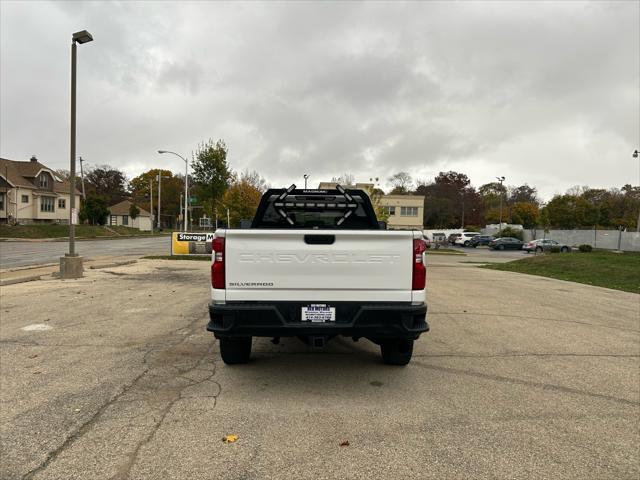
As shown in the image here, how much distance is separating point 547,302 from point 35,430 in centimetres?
1088

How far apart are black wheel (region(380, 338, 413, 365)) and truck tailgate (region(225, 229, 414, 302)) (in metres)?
1.08

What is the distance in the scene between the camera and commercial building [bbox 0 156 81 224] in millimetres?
50844

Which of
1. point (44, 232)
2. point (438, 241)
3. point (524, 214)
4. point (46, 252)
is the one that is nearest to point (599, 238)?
point (438, 241)

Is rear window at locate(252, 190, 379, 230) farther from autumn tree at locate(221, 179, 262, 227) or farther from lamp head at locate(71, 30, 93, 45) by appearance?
autumn tree at locate(221, 179, 262, 227)

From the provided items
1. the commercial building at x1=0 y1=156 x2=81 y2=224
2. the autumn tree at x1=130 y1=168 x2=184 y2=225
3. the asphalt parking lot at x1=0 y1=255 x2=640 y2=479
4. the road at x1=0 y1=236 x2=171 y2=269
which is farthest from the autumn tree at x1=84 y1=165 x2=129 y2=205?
the asphalt parking lot at x1=0 y1=255 x2=640 y2=479

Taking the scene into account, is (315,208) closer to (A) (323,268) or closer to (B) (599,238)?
(A) (323,268)

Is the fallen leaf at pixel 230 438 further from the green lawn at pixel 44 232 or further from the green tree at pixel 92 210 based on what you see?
the green tree at pixel 92 210

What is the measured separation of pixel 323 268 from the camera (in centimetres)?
439

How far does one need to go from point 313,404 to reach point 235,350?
1.35 meters

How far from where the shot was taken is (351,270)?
438cm

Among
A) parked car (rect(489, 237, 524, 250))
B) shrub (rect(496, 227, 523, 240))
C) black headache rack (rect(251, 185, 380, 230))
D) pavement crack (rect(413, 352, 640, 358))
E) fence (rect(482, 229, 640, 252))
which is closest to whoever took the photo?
pavement crack (rect(413, 352, 640, 358))

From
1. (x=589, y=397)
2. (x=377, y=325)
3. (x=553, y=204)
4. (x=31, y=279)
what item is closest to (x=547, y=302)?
(x=589, y=397)

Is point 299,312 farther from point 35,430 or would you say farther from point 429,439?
point 35,430

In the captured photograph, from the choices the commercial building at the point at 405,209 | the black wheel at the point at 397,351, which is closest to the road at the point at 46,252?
the black wheel at the point at 397,351
